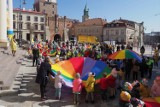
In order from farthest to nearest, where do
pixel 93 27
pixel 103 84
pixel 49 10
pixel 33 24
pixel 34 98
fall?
1. pixel 93 27
2. pixel 49 10
3. pixel 33 24
4. pixel 34 98
5. pixel 103 84

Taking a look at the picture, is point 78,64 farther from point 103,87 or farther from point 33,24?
point 33,24

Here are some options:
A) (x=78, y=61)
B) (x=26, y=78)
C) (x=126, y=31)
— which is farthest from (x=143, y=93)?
(x=126, y=31)

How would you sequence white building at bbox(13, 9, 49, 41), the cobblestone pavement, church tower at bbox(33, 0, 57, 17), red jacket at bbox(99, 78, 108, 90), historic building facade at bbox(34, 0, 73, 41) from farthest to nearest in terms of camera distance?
church tower at bbox(33, 0, 57, 17), historic building facade at bbox(34, 0, 73, 41), white building at bbox(13, 9, 49, 41), red jacket at bbox(99, 78, 108, 90), the cobblestone pavement

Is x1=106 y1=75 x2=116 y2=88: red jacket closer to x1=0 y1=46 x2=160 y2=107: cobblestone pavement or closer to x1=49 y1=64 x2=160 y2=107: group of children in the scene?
x1=49 y1=64 x2=160 y2=107: group of children

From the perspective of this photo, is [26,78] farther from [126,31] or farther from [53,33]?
[126,31]

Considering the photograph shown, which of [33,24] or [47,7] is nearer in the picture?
[33,24]

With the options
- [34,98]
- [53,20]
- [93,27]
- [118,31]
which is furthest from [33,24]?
[34,98]

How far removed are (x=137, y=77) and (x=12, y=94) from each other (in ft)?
21.9

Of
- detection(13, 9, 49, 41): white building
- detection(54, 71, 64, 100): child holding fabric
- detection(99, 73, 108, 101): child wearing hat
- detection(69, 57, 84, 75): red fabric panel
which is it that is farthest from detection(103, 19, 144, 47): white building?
detection(54, 71, 64, 100): child holding fabric

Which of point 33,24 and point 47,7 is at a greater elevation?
point 47,7

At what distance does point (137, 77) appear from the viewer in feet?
45.5

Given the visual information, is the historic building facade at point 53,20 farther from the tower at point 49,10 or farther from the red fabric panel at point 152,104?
the red fabric panel at point 152,104

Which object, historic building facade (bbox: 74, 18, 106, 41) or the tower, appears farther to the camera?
historic building facade (bbox: 74, 18, 106, 41)

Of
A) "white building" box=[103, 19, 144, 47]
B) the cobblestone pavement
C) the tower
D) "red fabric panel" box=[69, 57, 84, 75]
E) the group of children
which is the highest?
the tower
